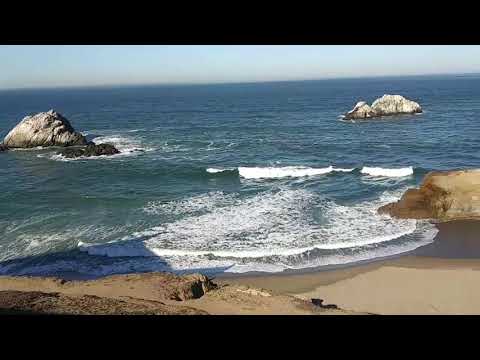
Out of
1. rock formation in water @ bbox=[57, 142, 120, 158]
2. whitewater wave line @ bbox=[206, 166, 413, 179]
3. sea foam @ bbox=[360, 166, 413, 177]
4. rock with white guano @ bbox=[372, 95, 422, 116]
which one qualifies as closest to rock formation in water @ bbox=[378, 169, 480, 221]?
sea foam @ bbox=[360, 166, 413, 177]

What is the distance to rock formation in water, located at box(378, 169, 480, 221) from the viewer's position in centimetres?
1978

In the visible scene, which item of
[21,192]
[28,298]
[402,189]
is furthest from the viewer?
[21,192]

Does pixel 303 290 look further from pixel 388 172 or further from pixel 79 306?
pixel 388 172

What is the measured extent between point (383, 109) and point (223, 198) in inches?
1486

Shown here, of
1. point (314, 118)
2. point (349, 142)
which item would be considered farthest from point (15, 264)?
point (314, 118)

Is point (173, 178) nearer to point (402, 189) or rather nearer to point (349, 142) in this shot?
point (402, 189)

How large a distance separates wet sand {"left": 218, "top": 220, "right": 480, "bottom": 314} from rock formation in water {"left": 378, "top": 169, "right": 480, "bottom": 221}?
2.64 m

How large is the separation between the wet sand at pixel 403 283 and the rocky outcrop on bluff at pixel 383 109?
39.3m

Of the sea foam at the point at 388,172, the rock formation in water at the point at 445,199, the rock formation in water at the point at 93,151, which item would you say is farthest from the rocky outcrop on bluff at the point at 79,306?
the rock formation in water at the point at 93,151

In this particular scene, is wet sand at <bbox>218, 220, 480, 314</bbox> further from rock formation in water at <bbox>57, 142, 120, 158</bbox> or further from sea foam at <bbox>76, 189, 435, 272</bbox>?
rock formation in water at <bbox>57, 142, 120, 158</bbox>

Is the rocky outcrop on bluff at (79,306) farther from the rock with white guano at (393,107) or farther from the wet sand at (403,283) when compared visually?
the rock with white guano at (393,107)

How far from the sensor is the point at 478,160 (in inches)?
1256

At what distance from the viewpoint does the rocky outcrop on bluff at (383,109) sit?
5494 centimetres
